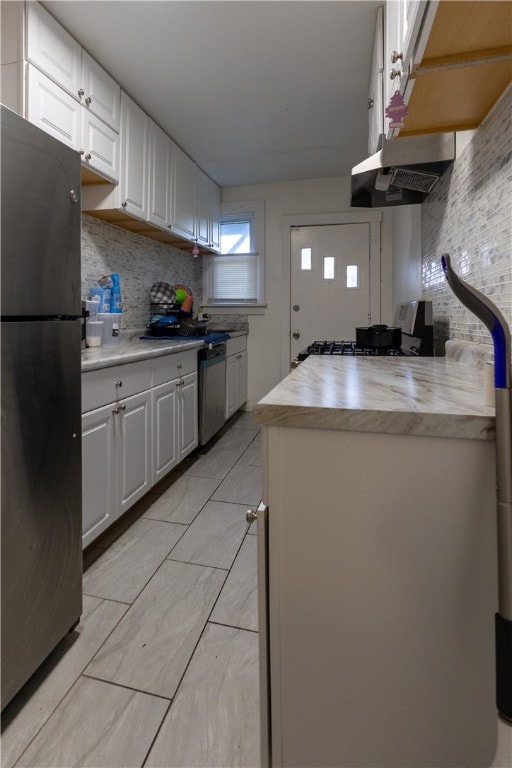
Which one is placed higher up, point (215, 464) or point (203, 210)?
point (203, 210)

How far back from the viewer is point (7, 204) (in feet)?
3.16

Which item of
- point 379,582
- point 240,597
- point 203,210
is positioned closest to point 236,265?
point 203,210

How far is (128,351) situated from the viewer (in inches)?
82.0

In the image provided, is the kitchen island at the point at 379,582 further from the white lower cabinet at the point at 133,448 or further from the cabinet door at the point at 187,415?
the cabinet door at the point at 187,415

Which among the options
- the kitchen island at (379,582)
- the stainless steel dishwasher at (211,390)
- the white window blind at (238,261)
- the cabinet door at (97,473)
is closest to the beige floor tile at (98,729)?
the kitchen island at (379,582)

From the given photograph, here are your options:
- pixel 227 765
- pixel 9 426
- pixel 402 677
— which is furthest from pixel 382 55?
pixel 227 765

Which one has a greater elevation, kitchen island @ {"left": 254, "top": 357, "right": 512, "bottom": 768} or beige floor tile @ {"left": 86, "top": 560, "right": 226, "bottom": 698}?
kitchen island @ {"left": 254, "top": 357, "right": 512, "bottom": 768}

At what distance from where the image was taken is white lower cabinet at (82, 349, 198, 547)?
1683 millimetres

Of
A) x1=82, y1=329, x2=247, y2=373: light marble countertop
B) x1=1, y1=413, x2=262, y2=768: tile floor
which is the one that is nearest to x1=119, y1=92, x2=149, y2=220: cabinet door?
x1=82, y1=329, x2=247, y2=373: light marble countertop

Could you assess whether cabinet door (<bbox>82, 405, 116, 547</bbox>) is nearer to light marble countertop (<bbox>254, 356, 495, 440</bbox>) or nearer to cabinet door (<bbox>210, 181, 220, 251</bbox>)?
light marble countertop (<bbox>254, 356, 495, 440</bbox>)

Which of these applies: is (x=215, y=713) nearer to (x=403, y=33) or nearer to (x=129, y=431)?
(x=129, y=431)

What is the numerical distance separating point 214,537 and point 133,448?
606mm

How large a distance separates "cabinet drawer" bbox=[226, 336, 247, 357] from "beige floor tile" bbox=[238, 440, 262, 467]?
89 cm

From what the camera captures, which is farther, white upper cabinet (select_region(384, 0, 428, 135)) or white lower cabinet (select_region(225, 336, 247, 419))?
white lower cabinet (select_region(225, 336, 247, 419))
